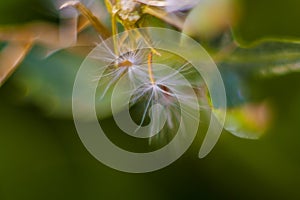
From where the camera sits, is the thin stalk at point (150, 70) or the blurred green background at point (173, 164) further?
the blurred green background at point (173, 164)

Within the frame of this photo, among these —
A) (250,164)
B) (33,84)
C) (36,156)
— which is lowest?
(250,164)

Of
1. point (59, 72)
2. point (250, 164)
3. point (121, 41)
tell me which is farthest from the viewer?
point (250, 164)

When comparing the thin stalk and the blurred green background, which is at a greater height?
the thin stalk

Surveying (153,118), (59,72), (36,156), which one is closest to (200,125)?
(153,118)

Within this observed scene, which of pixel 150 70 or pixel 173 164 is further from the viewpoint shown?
pixel 173 164

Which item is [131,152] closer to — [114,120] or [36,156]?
[114,120]

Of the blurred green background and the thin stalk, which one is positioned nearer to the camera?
the thin stalk

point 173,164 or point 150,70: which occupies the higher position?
point 150,70

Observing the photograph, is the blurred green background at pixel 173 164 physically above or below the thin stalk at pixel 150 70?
below
